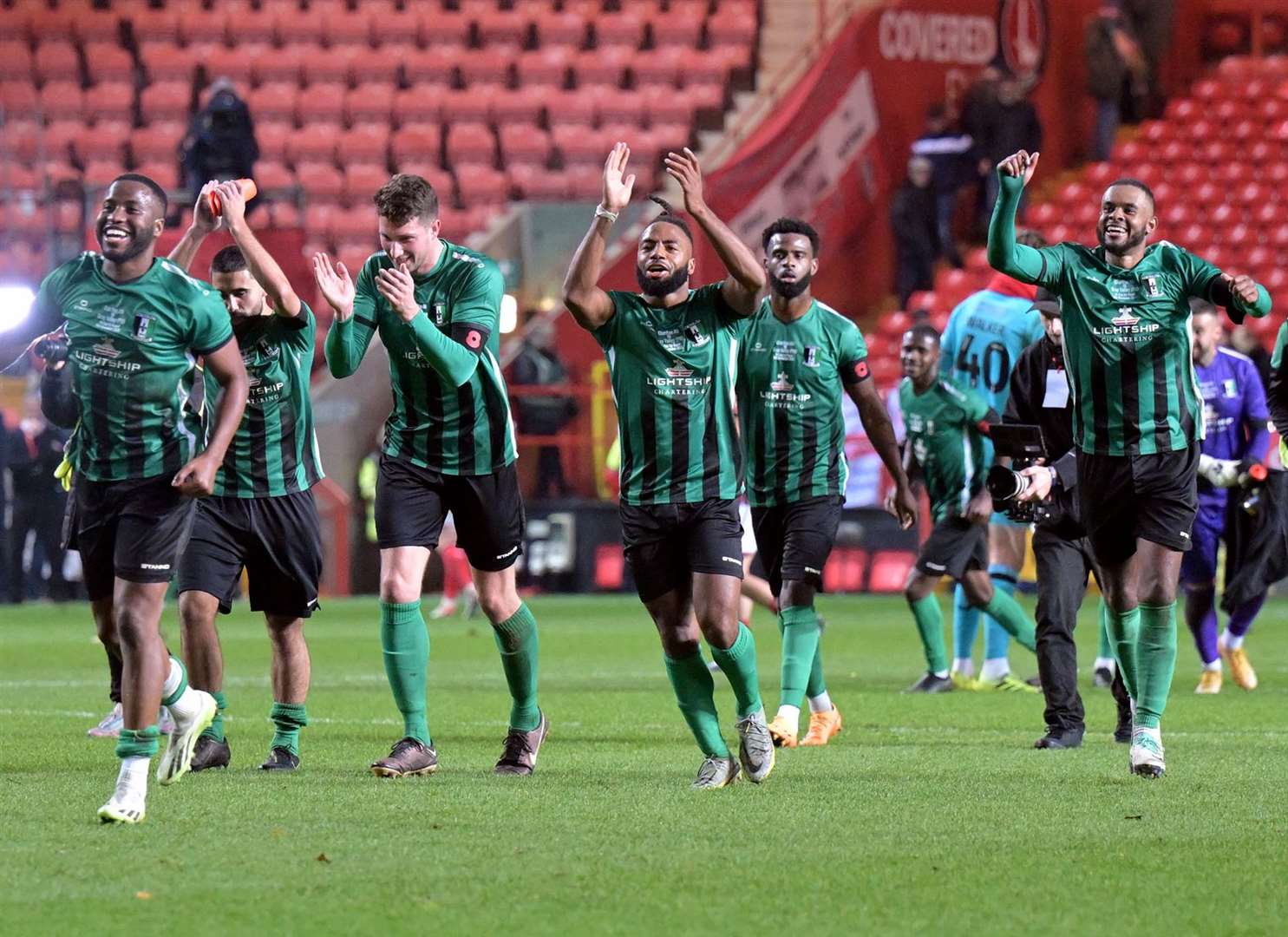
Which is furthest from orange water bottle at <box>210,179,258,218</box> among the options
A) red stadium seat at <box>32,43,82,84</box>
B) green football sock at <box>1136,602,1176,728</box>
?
red stadium seat at <box>32,43,82,84</box>

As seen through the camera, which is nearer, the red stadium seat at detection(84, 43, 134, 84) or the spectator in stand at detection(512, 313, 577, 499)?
the spectator in stand at detection(512, 313, 577, 499)

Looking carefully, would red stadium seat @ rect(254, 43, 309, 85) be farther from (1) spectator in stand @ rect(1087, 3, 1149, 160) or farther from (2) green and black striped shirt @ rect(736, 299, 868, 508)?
(2) green and black striped shirt @ rect(736, 299, 868, 508)

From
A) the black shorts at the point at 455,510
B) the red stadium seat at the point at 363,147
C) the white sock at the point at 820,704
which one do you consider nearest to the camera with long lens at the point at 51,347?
the black shorts at the point at 455,510

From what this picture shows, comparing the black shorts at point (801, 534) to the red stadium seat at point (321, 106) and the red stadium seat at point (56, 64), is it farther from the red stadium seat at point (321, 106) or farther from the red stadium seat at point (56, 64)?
the red stadium seat at point (56, 64)

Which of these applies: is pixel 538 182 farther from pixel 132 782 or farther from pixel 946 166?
pixel 132 782

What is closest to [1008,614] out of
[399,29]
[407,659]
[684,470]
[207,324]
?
[684,470]

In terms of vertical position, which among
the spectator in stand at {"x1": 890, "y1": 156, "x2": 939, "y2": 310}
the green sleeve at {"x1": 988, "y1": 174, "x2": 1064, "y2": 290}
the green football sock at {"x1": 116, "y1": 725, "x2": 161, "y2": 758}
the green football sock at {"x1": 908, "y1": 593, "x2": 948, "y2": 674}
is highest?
the spectator in stand at {"x1": 890, "y1": 156, "x2": 939, "y2": 310}

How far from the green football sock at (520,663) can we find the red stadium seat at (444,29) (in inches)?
794

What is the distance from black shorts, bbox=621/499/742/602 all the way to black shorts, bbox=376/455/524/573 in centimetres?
54

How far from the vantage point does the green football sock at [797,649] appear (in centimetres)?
871

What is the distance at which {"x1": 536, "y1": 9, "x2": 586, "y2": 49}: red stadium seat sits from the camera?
27453mm

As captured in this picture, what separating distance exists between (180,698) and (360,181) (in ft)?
62.6

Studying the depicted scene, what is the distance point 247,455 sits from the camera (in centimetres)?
802

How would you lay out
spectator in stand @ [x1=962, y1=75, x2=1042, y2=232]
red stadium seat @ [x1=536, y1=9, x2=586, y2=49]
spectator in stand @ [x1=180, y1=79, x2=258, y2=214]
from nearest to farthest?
1. spectator in stand @ [x1=180, y1=79, x2=258, y2=214]
2. spectator in stand @ [x1=962, y1=75, x2=1042, y2=232]
3. red stadium seat @ [x1=536, y1=9, x2=586, y2=49]
